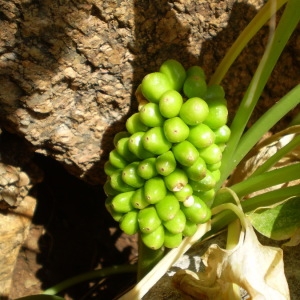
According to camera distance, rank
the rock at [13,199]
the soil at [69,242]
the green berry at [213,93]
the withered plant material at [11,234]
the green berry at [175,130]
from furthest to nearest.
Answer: the soil at [69,242] < the withered plant material at [11,234] < the rock at [13,199] < the green berry at [213,93] < the green berry at [175,130]

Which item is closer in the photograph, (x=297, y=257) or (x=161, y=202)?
(x=161, y=202)

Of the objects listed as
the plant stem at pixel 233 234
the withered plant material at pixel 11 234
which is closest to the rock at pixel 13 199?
the withered plant material at pixel 11 234

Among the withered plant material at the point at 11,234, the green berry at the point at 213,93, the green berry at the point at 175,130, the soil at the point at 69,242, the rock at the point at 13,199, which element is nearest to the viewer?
the green berry at the point at 175,130

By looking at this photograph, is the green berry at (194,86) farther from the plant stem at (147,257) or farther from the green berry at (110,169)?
the plant stem at (147,257)

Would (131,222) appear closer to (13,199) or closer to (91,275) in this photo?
(13,199)

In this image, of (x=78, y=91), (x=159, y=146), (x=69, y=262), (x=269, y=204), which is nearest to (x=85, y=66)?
(x=78, y=91)

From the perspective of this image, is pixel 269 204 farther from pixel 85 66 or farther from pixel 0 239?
pixel 0 239
